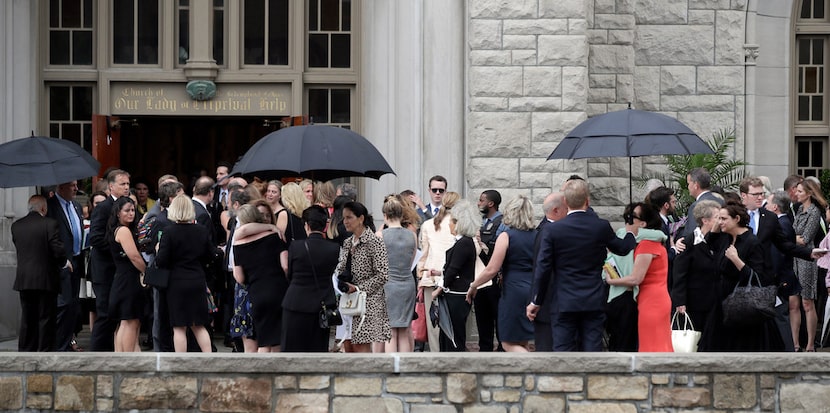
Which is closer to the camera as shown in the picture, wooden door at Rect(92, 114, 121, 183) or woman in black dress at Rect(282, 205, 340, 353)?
woman in black dress at Rect(282, 205, 340, 353)

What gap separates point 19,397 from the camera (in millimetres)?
9438

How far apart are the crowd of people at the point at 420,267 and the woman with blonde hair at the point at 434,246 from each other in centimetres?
2

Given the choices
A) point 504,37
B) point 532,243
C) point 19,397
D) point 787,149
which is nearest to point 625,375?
point 532,243

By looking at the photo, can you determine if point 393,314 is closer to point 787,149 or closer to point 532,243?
point 532,243

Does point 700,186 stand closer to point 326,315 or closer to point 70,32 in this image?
point 326,315

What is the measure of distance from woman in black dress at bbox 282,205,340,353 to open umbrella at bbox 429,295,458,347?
1877 millimetres

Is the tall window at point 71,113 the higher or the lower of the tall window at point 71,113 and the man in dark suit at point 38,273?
the higher

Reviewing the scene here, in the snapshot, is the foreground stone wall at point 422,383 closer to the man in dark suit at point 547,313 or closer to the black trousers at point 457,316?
the man in dark suit at point 547,313

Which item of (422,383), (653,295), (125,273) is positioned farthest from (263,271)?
(653,295)

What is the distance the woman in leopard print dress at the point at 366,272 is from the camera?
11773mm

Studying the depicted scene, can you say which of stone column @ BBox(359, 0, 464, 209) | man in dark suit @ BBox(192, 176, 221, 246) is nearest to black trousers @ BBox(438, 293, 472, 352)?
man in dark suit @ BBox(192, 176, 221, 246)

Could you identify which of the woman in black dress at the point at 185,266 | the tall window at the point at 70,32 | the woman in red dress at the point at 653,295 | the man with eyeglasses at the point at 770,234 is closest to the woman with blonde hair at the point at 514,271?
the woman in red dress at the point at 653,295

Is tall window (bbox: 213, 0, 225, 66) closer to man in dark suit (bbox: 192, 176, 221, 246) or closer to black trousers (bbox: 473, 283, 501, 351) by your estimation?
man in dark suit (bbox: 192, 176, 221, 246)

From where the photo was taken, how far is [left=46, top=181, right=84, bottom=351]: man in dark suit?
13688 millimetres
